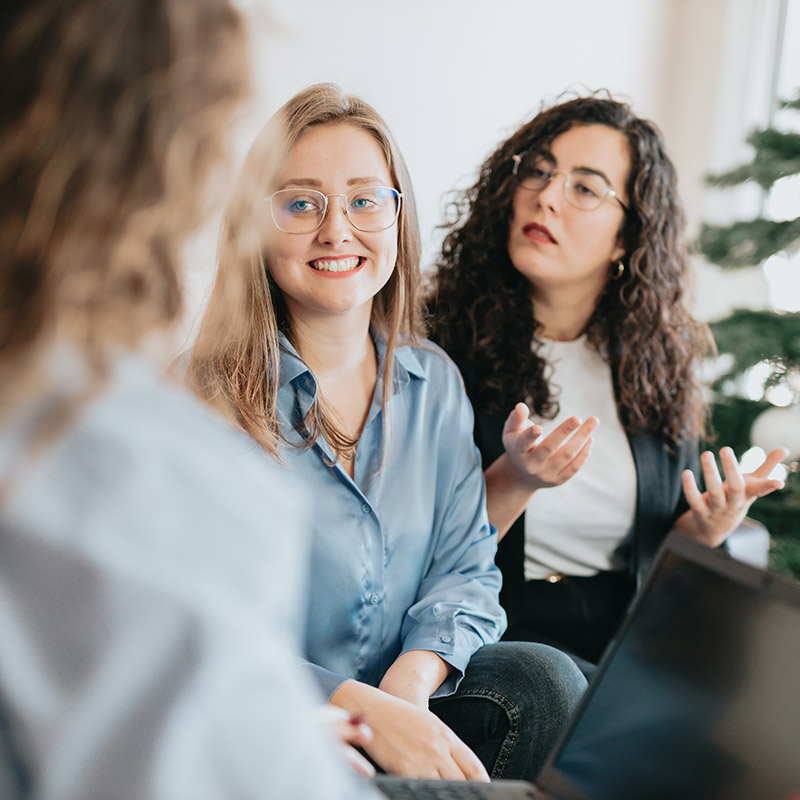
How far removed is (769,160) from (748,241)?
0.22m

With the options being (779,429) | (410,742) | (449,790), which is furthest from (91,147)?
(779,429)

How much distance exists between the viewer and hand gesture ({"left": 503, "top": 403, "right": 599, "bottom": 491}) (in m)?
1.38

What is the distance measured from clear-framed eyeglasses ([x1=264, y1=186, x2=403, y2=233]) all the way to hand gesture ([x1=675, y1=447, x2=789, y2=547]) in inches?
27.5

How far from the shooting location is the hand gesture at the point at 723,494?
1.52 meters

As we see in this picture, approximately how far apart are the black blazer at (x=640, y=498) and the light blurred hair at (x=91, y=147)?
3.92 feet

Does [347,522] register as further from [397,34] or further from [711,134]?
[711,134]

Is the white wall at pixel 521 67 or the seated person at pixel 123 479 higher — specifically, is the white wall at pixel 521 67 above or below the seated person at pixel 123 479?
above

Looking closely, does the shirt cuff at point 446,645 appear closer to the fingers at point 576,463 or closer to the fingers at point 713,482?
the fingers at point 576,463

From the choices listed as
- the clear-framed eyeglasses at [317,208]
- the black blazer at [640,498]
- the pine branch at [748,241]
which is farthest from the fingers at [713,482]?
the pine branch at [748,241]

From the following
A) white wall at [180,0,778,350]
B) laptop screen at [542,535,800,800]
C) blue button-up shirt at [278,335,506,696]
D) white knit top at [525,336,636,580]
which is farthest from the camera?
white wall at [180,0,778,350]

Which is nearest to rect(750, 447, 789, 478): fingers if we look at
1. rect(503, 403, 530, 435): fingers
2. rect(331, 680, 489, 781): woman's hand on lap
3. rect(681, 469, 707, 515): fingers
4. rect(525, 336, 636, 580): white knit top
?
rect(681, 469, 707, 515): fingers

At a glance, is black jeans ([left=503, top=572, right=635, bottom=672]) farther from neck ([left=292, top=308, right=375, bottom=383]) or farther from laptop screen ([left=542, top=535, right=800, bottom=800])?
laptop screen ([left=542, top=535, right=800, bottom=800])

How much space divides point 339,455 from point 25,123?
90cm

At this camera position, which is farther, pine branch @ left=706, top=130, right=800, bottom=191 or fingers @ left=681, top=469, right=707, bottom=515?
pine branch @ left=706, top=130, right=800, bottom=191
